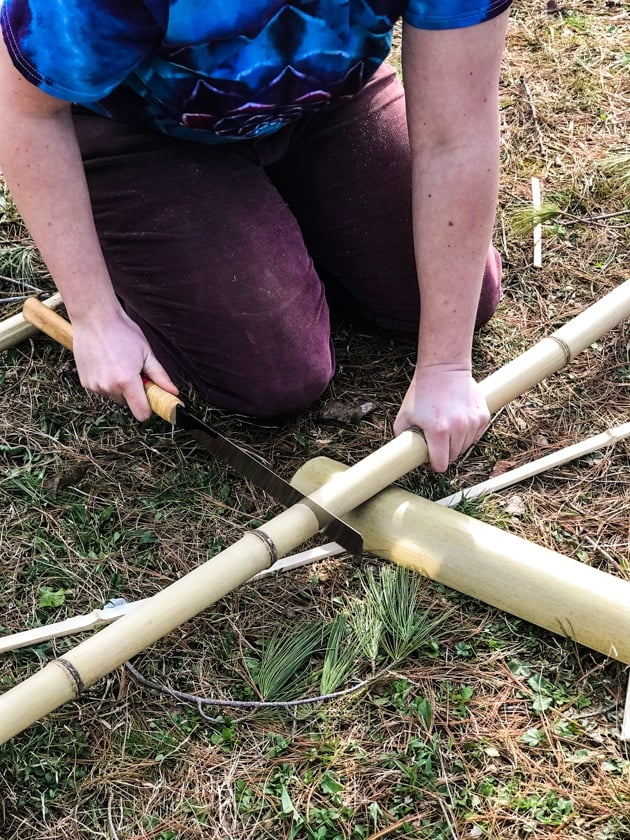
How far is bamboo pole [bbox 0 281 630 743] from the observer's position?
5.36 feet

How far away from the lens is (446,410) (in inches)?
78.5

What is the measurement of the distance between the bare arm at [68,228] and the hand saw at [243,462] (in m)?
0.04

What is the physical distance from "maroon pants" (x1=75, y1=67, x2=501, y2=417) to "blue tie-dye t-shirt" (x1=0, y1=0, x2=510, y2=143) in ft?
0.67

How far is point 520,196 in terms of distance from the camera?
9.93 feet

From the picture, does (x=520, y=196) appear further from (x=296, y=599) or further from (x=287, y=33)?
(x=296, y=599)

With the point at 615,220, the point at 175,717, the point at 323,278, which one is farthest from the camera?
the point at 615,220

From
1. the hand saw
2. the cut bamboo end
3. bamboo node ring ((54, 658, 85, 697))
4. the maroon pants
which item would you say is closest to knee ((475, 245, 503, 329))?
the maroon pants

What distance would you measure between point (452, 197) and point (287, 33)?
1.57ft

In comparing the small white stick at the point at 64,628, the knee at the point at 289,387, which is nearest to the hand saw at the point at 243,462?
the knee at the point at 289,387

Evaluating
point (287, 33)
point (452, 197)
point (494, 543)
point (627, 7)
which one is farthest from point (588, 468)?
point (627, 7)

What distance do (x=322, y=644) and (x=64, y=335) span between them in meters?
1.08

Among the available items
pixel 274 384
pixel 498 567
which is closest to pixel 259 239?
pixel 274 384

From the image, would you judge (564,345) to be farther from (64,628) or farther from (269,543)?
(64,628)

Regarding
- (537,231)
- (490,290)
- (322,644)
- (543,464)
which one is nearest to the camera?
(322,644)
